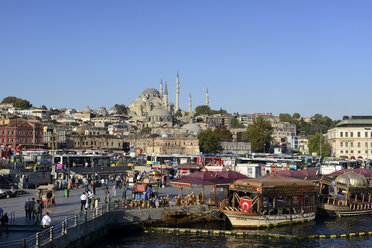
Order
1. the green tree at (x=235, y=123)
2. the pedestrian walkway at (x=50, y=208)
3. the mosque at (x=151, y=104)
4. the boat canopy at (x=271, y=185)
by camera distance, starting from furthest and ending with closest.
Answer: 1. the mosque at (x=151, y=104)
2. the green tree at (x=235, y=123)
3. the boat canopy at (x=271, y=185)
4. the pedestrian walkway at (x=50, y=208)

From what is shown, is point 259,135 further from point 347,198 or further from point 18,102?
point 18,102

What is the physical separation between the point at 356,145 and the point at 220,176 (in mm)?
60868

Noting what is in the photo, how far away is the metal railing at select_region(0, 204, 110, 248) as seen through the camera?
14.5 m

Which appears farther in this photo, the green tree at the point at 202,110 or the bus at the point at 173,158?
the green tree at the point at 202,110

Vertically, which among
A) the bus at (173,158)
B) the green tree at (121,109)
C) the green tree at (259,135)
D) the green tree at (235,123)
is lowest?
the bus at (173,158)

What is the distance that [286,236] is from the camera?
20984 mm

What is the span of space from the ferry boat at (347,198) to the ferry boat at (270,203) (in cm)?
218

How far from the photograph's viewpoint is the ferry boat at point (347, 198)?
2691cm

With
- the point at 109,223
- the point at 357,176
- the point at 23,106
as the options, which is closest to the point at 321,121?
the point at 23,106

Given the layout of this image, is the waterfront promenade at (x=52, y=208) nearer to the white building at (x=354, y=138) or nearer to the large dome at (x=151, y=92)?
the white building at (x=354, y=138)

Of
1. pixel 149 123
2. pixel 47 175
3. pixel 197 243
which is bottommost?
pixel 197 243

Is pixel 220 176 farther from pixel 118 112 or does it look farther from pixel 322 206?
pixel 118 112

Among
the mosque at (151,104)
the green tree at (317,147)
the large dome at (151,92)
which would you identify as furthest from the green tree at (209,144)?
the large dome at (151,92)

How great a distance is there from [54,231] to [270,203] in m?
11.4
